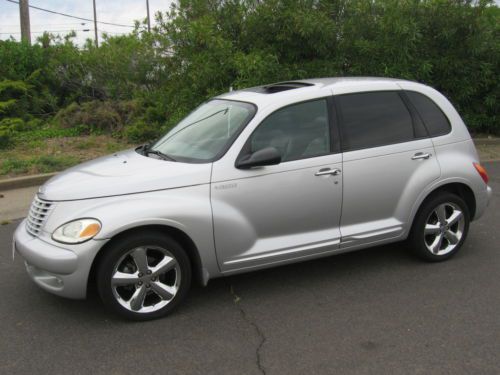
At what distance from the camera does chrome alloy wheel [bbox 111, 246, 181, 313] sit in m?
3.84

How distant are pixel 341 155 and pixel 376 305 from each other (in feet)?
4.06

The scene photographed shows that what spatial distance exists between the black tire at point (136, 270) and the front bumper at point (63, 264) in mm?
100

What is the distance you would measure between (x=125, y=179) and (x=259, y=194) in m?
1.01

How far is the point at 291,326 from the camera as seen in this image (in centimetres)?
385

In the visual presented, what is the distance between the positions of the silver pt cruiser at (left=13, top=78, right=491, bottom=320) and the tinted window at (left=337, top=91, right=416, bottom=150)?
0.04 ft

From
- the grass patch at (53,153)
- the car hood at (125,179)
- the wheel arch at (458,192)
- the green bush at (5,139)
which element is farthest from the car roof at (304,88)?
the green bush at (5,139)

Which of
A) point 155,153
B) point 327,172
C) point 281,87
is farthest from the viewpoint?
point 281,87

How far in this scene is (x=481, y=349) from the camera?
3.46 meters

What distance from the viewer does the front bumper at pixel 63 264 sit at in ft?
12.1

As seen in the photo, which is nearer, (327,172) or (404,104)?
(327,172)

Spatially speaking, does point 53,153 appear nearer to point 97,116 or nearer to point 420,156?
point 97,116

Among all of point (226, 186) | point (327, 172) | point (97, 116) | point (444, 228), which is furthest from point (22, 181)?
point (444, 228)

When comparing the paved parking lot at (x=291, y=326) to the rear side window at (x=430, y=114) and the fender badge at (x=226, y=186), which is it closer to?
the fender badge at (x=226, y=186)

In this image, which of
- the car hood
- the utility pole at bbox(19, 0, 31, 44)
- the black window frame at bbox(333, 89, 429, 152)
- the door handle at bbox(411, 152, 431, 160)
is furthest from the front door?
the utility pole at bbox(19, 0, 31, 44)
